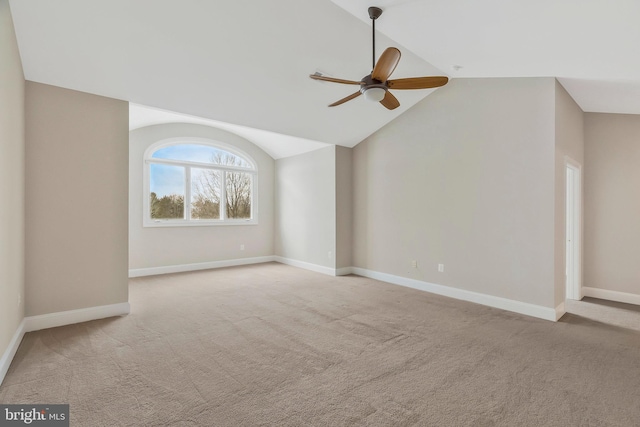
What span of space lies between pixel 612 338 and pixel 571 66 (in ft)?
9.06

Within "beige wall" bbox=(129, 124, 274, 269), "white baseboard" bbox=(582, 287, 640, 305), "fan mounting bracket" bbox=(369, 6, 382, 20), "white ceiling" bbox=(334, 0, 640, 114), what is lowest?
"white baseboard" bbox=(582, 287, 640, 305)

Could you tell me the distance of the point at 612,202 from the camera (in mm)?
4289

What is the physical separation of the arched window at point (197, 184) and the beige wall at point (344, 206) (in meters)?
2.45

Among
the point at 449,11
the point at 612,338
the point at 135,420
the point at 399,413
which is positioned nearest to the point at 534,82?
the point at 449,11

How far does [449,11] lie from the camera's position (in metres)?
2.52

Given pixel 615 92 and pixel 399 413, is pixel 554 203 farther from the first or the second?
pixel 399 413

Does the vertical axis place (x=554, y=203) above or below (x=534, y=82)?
below

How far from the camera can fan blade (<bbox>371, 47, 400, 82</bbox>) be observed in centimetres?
220

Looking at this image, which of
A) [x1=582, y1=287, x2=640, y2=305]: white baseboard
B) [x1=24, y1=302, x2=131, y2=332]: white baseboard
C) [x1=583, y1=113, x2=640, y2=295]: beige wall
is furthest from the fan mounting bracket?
[x1=582, y1=287, x2=640, y2=305]: white baseboard

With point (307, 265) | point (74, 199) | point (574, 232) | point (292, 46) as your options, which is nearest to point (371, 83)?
point (292, 46)

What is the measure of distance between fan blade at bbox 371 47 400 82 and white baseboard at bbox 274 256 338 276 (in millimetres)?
4041

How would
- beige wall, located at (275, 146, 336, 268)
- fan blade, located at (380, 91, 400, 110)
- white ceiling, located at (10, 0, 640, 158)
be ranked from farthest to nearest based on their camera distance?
beige wall, located at (275, 146, 336, 268) < fan blade, located at (380, 91, 400, 110) < white ceiling, located at (10, 0, 640, 158)

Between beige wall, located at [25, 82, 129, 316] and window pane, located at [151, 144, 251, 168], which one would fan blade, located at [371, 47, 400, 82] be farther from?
window pane, located at [151, 144, 251, 168]

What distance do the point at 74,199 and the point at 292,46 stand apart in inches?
116
